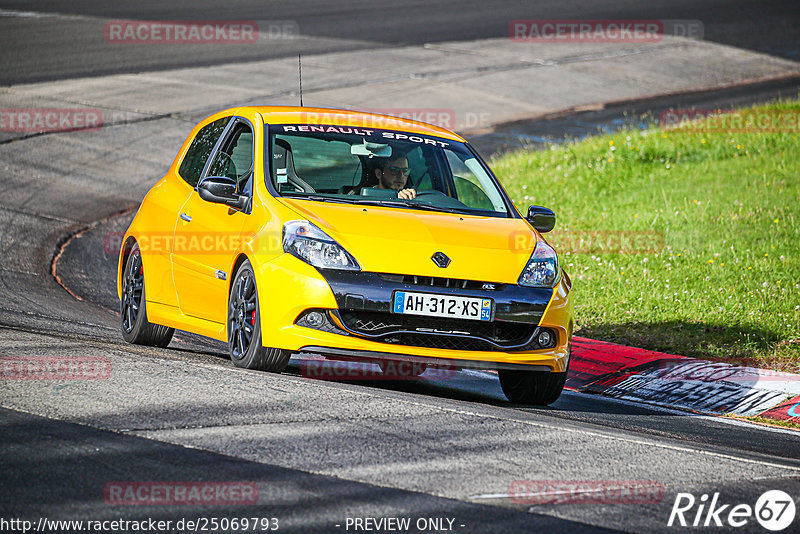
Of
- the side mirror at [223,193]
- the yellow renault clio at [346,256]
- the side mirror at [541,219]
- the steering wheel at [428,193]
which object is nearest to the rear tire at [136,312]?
the yellow renault clio at [346,256]

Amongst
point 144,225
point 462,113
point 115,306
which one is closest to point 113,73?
point 462,113

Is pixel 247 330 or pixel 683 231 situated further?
pixel 683 231

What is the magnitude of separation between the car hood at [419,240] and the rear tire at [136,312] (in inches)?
75.6

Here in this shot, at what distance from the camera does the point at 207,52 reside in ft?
87.3

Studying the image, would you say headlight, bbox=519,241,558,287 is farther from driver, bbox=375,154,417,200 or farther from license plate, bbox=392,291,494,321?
driver, bbox=375,154,417,200

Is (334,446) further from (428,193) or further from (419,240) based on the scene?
(428,193)

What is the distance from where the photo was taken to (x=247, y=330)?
7195 millimetres

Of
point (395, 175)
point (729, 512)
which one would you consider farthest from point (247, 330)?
point (729, 512)

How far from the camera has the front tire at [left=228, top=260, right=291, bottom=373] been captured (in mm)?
7016

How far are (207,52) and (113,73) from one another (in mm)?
3769

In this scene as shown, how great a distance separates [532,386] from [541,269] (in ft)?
2.92

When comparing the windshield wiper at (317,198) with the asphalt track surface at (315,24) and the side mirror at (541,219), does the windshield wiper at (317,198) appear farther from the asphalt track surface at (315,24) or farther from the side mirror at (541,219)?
the asphalt track surface at (315,24)

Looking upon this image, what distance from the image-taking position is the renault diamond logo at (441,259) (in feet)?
22.7

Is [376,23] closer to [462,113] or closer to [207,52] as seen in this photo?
[207,52]
